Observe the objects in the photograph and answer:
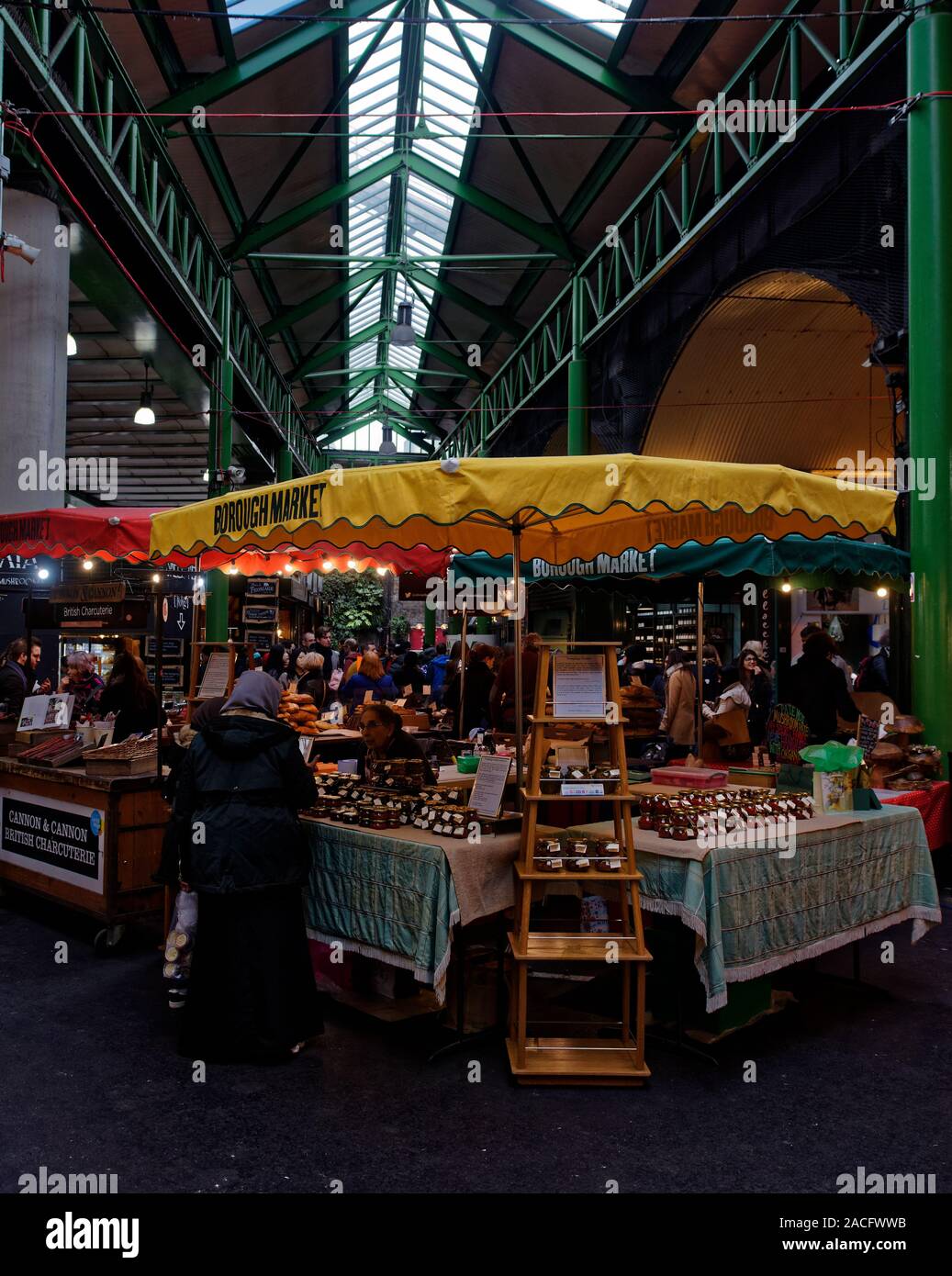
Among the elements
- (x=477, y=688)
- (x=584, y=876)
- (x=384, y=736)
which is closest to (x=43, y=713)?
(x=384, y=736)

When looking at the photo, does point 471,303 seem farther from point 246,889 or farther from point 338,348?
Result: point 246,889

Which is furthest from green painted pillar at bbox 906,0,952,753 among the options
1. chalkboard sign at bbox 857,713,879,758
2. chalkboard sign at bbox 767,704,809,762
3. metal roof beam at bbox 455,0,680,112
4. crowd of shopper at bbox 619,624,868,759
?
metal roof beam at bbox 455,0,680,112

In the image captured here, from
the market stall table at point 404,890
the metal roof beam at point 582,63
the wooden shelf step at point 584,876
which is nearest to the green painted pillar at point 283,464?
the metal roof beam at point 582,63

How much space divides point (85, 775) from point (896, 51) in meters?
8.35

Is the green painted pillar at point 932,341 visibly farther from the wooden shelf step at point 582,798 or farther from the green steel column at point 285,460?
the green steel column at point 285,460

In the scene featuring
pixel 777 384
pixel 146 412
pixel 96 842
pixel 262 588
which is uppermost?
pixel 777 384

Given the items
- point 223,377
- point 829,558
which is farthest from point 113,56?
point 829,558

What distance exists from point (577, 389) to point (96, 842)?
38.8ft

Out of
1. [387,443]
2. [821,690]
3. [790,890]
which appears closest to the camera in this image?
[790,890]

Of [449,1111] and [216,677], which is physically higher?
[216,677]

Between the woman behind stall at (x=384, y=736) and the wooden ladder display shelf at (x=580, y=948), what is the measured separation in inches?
75.8

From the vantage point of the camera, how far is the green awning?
6848 millimetres

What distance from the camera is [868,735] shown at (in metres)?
7.26

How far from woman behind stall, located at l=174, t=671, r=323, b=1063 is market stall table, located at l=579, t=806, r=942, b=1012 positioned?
1.42 meters
